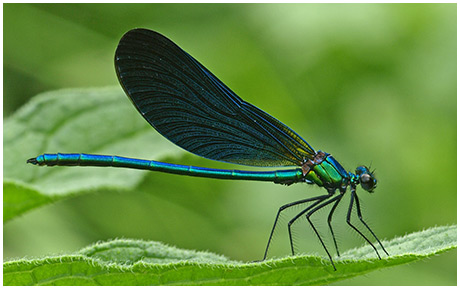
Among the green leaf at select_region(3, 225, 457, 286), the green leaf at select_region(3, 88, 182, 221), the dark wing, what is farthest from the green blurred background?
the green leaf at select_region(3, 225, 457, 286)

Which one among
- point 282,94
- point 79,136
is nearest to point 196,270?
point 79,136

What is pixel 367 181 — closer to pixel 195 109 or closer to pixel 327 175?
pixel 327 175

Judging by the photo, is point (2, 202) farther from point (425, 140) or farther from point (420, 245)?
point (425, 140)

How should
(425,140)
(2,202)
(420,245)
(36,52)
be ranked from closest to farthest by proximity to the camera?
(420,245) < (2,202) < (425,140) < (36,52)

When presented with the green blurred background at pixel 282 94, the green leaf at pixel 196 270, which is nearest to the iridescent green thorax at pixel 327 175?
the green leaf at pixel 196 270

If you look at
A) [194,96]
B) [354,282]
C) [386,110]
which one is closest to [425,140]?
[386,110]

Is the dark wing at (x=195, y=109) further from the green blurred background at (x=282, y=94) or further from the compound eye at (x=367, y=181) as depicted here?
the green blurred background at (x=282, y=94)

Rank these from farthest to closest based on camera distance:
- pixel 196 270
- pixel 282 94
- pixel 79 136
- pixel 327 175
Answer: pixel 282 94, pixel 79 136, pixel 327 175, pixel 196 270
